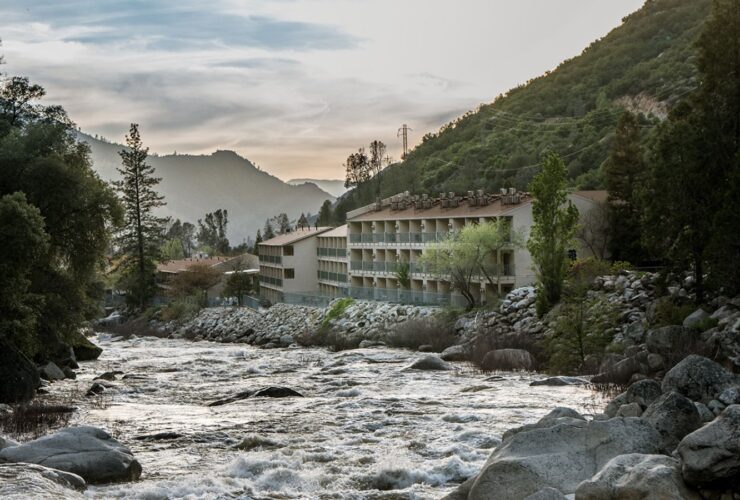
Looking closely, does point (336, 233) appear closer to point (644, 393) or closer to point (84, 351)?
point (84, 351)

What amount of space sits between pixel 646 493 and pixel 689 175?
23.5 metres

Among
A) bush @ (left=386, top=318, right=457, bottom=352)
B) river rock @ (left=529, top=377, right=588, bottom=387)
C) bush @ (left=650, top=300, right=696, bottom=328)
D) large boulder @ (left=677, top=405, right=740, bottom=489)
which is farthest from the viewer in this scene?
bush @ (left=386, top=318, right=457, bottom=352)

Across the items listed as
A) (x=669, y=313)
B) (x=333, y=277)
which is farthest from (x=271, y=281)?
(x=669, y=313)

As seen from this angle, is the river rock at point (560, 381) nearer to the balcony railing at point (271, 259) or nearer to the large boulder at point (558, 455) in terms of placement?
the large boulder at point (558, 455)

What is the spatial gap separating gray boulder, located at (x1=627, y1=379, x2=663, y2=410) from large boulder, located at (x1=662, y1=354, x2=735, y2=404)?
29 cm

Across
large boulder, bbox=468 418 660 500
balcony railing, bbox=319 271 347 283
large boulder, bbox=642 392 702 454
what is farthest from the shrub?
large boulder, bbox=468 418 660 500

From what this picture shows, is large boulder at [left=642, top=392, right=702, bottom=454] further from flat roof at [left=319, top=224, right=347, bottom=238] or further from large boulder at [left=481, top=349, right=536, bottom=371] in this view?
flat roof at [left=319, top=224, right=347, bottom=238]

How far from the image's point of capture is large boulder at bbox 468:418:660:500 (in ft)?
43.9

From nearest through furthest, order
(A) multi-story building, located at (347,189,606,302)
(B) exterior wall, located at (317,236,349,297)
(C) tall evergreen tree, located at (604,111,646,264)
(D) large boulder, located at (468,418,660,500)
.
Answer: (D) large boulder, located at (468,418,660,500), (A) multi-story building, located at (347,189,606,302), (C) tall evergreen tree, located at (604,111,646,264), (B) exterior wall, located at (317,236,349,297)

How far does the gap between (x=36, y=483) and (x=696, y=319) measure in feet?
74.3

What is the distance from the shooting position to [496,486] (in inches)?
525

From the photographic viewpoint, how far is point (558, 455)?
14.2 m

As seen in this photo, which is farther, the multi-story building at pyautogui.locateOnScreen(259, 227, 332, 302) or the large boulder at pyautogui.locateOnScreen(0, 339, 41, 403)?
the multi-story building at pyautogui.locateOnScreen(259, 227, 332, 302)

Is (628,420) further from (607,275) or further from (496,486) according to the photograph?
(607,275)
